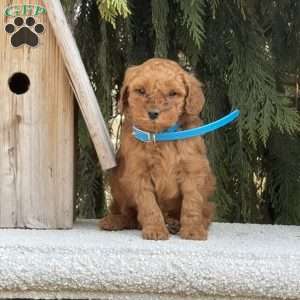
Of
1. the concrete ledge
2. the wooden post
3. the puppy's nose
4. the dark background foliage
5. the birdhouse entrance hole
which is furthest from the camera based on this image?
the dark background foliage

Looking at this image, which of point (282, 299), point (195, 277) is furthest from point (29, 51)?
point (282, 299)

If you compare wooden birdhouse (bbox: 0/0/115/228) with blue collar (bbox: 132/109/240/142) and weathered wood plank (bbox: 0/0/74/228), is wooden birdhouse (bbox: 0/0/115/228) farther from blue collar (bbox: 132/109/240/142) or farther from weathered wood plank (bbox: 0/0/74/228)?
blue collar (bbox: 132/109/240/142)

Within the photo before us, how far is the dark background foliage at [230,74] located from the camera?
6.80 feet

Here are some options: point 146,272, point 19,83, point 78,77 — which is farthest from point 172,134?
point 19,83

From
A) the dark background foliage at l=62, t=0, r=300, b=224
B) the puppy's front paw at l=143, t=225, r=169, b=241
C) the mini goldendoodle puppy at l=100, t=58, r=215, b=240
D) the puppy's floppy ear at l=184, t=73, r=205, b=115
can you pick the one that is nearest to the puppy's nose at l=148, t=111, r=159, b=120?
the mini goldendoodle puppy at l=100, t=58, r=215, b=240

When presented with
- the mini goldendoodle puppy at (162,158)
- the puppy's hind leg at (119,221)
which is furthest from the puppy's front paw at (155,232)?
the puppy's hind leg at (119,221)

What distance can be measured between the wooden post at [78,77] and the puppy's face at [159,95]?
0.11 m

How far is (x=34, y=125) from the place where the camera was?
1.85 meters

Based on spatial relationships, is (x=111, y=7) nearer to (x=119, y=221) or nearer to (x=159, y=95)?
(x=159, y=95)

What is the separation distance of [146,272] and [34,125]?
58cm

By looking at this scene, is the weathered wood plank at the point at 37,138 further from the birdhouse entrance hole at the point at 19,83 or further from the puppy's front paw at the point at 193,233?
the puppy's front paw at the point at 193,233

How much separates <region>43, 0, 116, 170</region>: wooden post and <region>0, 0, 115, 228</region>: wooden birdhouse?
0.22ft

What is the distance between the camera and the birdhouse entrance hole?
6.18ft

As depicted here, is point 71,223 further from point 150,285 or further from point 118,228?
point 150,285
